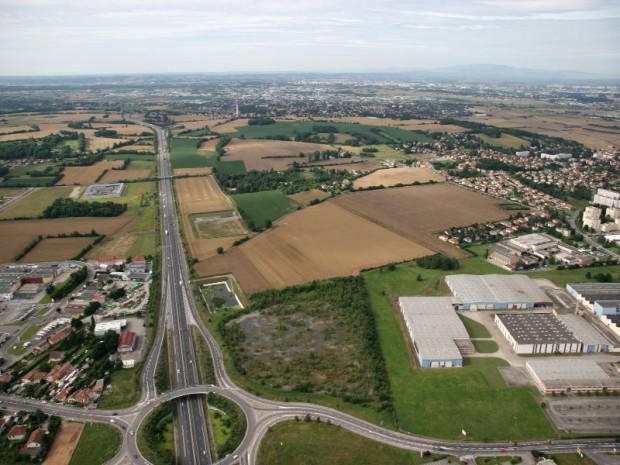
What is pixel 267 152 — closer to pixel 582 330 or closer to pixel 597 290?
pixel 597 290

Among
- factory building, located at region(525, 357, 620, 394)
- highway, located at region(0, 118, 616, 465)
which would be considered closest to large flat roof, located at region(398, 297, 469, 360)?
factory building, located at region(525, 357, 620, 394)

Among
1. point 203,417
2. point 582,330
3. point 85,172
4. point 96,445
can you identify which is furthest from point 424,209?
point 85,172

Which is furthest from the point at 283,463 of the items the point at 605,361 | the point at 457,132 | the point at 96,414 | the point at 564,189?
the point at 457,132

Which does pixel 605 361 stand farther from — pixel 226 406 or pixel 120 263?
pixel 120 263

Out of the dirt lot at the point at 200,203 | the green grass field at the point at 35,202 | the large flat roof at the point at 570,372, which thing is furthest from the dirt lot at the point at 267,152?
the large flat roof at the point at 570,372

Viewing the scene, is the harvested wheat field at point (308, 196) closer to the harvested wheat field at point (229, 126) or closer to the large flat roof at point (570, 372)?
the large flat roof at point (570, 372)
